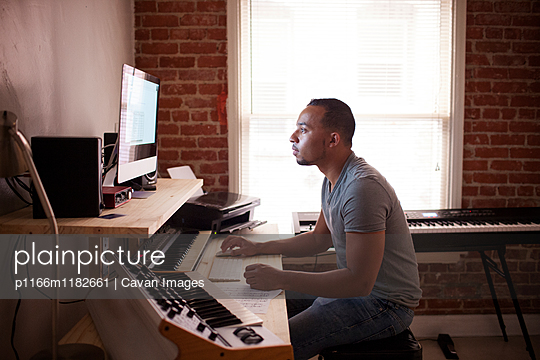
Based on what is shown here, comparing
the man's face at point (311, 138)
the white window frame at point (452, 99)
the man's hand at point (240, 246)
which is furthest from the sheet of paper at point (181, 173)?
the man's face at point (311, 138)

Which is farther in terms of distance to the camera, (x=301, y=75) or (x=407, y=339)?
(x=301, y=75)

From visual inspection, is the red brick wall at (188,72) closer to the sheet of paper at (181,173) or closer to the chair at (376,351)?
the sheet of paper at (181,173)

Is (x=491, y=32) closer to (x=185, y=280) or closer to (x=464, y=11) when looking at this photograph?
(x=464, y=11)

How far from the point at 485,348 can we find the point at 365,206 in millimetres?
1945

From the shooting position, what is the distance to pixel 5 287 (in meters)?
1.36

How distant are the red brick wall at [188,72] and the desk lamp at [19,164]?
1658mm

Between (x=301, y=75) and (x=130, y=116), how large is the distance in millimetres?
1553

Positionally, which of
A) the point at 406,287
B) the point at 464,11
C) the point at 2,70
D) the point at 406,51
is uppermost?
the point at 464,11

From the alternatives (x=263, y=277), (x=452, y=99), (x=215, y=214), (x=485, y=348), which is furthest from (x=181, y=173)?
(x=485, y=348)

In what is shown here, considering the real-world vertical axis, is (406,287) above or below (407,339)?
above

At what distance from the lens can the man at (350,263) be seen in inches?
57.3

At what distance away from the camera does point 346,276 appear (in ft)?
4.74

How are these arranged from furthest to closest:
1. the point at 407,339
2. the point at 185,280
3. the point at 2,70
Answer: the point at 407,339
the point at 185,280
the point at 2,70

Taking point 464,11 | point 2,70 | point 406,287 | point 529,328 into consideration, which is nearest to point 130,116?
point 2,70
